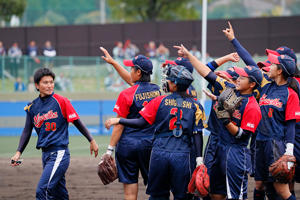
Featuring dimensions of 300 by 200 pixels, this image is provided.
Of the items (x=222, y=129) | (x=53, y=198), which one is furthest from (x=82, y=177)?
(x=222, y=129)

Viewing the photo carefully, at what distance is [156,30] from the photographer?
30609 mm

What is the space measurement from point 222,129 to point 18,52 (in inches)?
779

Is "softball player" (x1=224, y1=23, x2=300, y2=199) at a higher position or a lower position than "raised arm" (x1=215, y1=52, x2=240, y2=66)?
lower

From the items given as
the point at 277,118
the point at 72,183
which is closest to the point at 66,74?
the point at 72,183

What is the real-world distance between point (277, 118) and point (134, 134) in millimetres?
1985

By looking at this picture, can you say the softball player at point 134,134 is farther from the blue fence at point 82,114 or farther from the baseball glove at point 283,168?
the blue fence at point 82,114

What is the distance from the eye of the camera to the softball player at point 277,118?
705cm

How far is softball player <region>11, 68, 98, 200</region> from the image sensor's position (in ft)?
23.0

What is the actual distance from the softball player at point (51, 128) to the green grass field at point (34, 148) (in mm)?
5497

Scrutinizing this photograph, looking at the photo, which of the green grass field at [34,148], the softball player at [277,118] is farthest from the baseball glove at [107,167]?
the green grass field at [34,148]

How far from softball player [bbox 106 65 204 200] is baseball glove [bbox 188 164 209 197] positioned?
127 millimetres

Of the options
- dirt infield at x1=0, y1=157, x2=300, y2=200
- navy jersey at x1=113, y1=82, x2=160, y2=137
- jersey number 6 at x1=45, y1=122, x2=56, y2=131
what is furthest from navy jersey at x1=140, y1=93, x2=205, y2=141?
dirt infield at x1=0, y1=157, x2=300, y2=200

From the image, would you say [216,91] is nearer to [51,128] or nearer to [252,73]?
[252,73]

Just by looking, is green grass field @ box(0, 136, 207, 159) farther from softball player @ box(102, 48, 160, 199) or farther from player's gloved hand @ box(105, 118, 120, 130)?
player's gloved hand @ box(105, 118, 120, 130)
